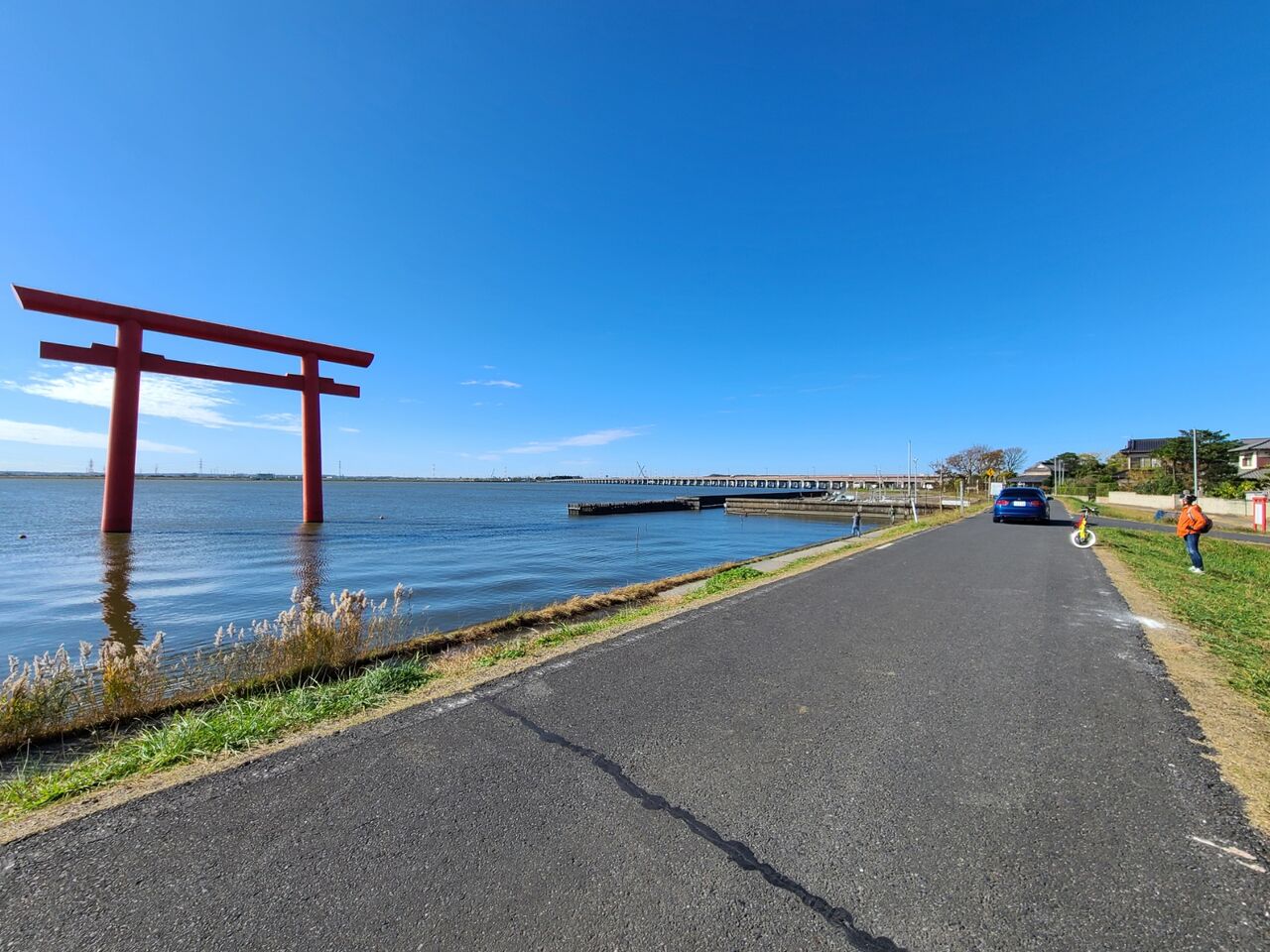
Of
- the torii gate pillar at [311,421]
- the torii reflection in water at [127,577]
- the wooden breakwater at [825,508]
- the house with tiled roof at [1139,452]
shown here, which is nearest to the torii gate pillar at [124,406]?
the torii reflection in water at [127,577]

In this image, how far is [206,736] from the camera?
3.27m

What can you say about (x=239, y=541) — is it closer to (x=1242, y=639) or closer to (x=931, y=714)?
(x=931, y=714)

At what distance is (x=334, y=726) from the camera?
3.46 meters

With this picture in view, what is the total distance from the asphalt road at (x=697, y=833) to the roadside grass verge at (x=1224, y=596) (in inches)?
45.1

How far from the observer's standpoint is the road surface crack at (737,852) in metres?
1.79

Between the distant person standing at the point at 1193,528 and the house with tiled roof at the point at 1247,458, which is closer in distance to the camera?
the distant person standing at the point at 1193,528

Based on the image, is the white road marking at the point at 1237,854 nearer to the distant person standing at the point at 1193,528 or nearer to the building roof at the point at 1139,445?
the distant person standing at the point at 1193,528

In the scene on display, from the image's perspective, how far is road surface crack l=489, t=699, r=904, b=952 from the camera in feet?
5.86

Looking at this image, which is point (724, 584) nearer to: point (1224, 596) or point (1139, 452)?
point (1224, 596)

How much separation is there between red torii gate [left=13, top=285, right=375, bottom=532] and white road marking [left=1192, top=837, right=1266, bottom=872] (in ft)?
105

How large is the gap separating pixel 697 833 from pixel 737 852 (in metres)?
0.20

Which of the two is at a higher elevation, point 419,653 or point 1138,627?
point 1138,627

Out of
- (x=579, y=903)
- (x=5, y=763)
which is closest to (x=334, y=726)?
(x=579, y=903)

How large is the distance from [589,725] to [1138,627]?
618cm
